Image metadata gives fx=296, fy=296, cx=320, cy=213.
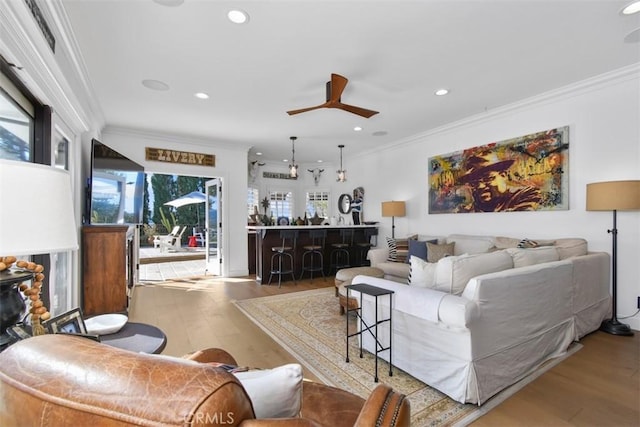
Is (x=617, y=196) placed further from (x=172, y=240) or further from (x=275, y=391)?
(x=172, y=240)

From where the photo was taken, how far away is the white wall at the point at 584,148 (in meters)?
3.22

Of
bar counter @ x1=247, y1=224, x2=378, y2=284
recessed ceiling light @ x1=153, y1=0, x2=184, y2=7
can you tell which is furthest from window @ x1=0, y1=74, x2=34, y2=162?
Result: bar counter @ x1=247, y1=224, x2=378, y2=284

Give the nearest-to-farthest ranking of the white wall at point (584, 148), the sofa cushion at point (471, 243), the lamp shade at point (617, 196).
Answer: the lamp shade at point (617, 196)
the white wall at point (584, 148)
the sofa cushion at point (471, 243)

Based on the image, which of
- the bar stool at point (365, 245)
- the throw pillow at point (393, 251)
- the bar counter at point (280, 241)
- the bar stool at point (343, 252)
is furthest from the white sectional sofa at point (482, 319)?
the bar stool at point (365, 245)

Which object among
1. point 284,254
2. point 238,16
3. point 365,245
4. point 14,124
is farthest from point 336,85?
point 365,245

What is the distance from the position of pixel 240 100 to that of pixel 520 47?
324 cm

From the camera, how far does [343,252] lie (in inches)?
258

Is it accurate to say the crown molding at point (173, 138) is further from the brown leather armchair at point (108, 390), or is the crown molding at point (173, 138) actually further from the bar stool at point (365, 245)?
the brown leather armchair at point (108, 390)

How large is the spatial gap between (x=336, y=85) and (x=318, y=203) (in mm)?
5691

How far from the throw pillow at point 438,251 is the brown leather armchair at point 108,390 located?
13.3ft

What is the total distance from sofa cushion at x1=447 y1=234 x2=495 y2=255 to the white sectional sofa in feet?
4.52

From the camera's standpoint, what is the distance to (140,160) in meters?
5.47

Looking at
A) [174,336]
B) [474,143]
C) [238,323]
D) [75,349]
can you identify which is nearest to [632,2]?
[474,143]

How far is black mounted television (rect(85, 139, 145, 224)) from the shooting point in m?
3.55
